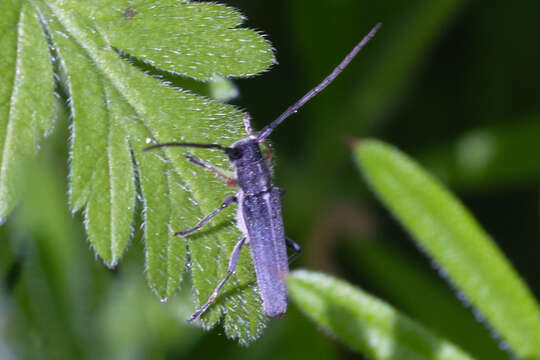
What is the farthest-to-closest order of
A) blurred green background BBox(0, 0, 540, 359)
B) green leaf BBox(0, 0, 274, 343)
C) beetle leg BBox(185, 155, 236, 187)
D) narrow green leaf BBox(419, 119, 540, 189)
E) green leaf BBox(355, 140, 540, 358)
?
narrow green leaf BBox(419, 119, 540, 189) → blurred green background BBox(0, 0, 540, 359) → green leaf BBox(355, 140, 540, 358) → beetle leg BBox(185, 155, 236, 187) → green leaf BBox(0, 0, 274, 343)

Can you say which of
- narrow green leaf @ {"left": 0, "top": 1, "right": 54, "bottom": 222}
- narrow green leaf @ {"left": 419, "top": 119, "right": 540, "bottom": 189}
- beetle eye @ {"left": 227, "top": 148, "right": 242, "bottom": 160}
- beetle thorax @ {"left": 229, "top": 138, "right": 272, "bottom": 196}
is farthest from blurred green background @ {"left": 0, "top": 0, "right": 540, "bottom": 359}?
narrow green leaf @ {"left": 0, "top": 1, "right": 54, "bottom": 222}

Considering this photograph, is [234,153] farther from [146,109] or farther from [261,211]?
[146,109]

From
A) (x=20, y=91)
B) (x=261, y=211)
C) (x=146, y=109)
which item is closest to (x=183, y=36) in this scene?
(x=146, y=109)

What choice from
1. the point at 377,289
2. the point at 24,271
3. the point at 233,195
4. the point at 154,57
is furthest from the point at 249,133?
the point at 377,289

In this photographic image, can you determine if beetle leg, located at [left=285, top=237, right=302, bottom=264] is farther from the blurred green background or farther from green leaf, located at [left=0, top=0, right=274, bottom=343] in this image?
the blurred green background

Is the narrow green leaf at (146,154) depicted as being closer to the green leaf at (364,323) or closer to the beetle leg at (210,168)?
the beetle leg at (210,168)
